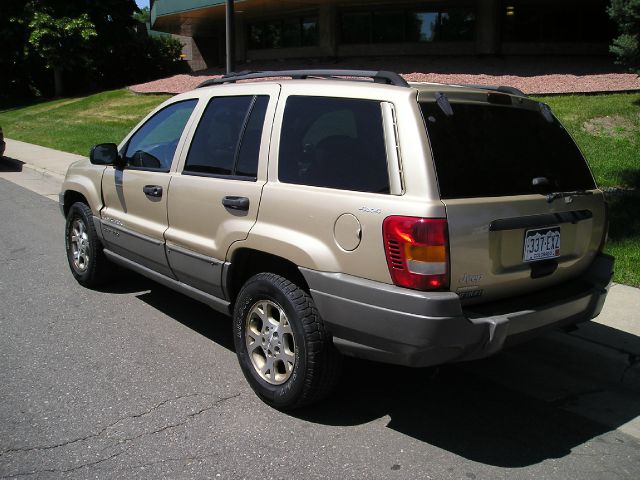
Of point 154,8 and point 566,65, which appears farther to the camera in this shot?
point 154,8

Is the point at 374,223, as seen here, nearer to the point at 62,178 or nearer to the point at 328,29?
the point at 62,178

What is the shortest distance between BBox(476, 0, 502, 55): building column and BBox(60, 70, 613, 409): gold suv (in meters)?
19.7

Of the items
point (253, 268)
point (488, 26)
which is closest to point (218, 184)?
point (253, 268)

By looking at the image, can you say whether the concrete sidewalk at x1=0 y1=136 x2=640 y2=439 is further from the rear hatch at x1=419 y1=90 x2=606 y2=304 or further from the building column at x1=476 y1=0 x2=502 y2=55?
the building column at x1=476 y1=0 x2=502 y2=55

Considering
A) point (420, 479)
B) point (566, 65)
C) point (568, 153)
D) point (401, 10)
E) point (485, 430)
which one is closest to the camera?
point (420, 479)

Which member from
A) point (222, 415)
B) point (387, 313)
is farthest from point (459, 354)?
point (222, 415)

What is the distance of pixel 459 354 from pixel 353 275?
664mm

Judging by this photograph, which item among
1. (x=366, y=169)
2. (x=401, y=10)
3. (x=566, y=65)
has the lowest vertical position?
(x=366, y=169)

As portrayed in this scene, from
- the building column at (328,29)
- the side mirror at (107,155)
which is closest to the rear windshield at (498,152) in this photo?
the side mirror at (107,155)

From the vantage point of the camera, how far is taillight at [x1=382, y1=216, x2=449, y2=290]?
3.08m

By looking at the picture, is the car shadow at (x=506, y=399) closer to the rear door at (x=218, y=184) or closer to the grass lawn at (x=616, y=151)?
the rear door at (x=218, y=184)

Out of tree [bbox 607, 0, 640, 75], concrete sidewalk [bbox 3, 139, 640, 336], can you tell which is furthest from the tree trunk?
tree [bbox 607, 0, 640, 75]

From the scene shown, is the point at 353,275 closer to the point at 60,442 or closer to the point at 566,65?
the point at 60,442

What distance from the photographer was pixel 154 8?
28375 mm
